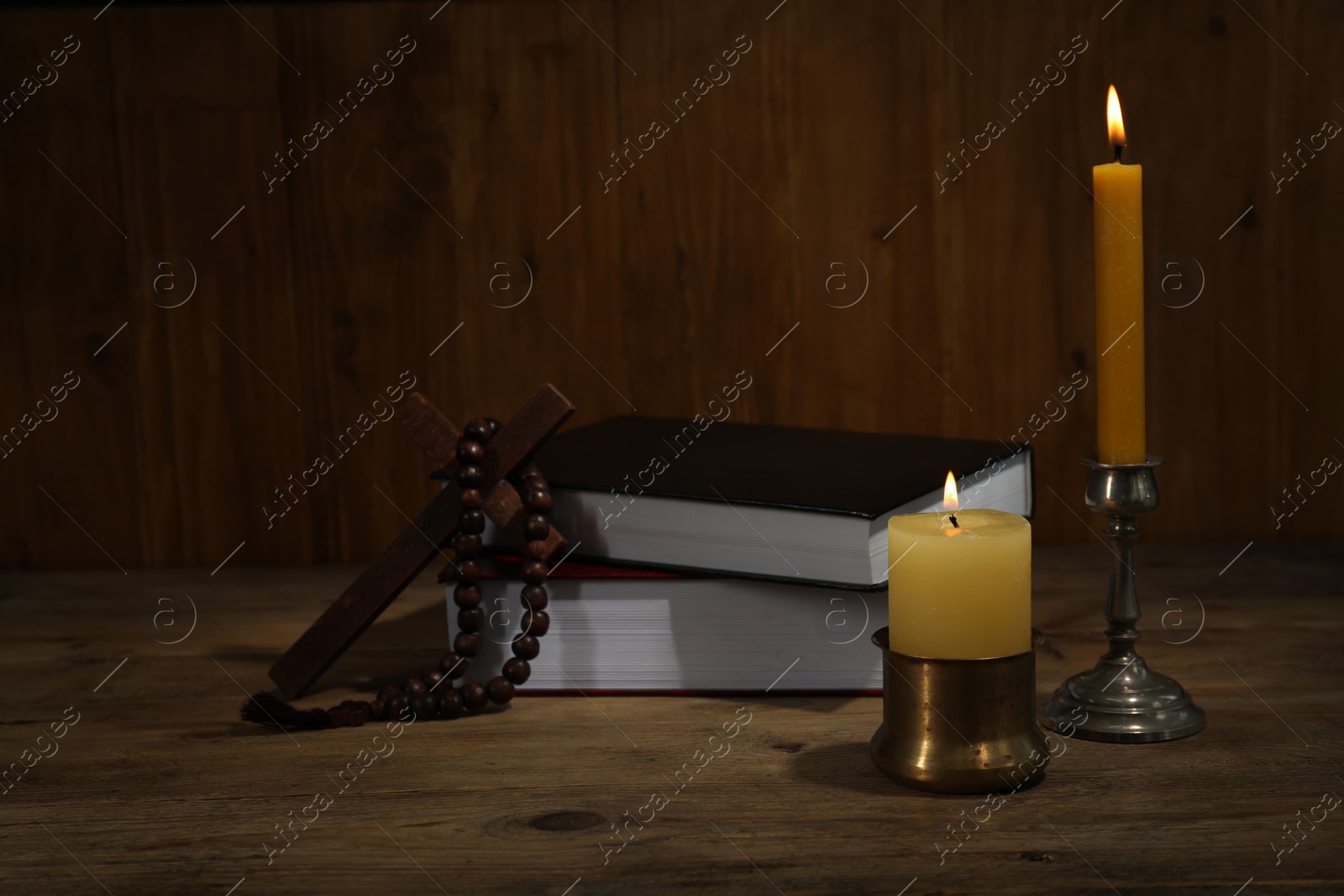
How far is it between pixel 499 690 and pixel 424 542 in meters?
0.13

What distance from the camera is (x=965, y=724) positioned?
707 mm

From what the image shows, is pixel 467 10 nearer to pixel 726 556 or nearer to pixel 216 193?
pixel 216 193

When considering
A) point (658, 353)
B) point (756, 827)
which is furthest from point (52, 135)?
point (756, 827)

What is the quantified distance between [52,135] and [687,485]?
0.87m

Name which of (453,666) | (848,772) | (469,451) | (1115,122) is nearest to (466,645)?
(453,666)

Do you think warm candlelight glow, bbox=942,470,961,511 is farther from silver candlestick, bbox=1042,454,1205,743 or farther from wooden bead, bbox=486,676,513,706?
wooden bead, bbox=486,676,513,706

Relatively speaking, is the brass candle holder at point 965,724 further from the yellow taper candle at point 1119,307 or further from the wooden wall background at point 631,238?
the wooden wall background at point 631,238

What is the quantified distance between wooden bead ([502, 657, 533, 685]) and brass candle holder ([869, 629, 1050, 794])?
0.93 ft

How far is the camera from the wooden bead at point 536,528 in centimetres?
91

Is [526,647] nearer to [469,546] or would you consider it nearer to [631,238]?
[469,546]

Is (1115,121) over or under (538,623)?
over

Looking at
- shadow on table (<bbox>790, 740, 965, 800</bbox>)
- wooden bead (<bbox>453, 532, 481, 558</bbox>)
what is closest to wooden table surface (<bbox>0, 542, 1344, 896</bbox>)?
shadow on table (<bbox>790, 740, 965, 800</bbox>)

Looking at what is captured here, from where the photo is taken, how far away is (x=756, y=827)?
2.27 feet

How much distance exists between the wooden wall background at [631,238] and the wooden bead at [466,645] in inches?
20.8
